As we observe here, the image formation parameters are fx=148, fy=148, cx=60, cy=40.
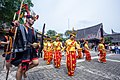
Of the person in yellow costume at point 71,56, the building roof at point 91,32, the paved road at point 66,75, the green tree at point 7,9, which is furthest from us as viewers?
the building roof at point 91,32

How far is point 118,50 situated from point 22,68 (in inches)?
713

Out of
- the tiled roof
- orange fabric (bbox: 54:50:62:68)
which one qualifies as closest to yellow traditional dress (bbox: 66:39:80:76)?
orange fabric (bbox: 54:50:62:68)

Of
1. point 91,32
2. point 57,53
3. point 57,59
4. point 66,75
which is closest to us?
point 66,75

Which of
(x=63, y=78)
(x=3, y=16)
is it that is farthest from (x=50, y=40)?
(x=3, y=16)

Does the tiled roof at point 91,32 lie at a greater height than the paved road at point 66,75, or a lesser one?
greater

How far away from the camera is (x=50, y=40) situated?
413 inches

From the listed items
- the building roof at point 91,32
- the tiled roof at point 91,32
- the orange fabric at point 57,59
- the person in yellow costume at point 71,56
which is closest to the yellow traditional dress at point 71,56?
the person in yellow costume at point 71,56

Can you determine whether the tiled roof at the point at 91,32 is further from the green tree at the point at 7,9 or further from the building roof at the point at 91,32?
the green tree at the point at 7,9

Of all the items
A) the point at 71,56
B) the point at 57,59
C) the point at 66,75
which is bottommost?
the point at 66,75

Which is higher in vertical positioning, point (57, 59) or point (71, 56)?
point (71, 56)

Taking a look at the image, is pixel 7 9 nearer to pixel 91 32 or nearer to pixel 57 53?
pixel 57 53

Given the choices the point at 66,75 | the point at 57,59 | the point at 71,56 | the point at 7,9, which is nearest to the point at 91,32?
the point at 7,9

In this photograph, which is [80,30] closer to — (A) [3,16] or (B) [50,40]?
(A) [3,16]

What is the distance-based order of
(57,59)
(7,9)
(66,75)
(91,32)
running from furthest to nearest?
(91,32)
(7,9)
(57,59)
(66,75)
